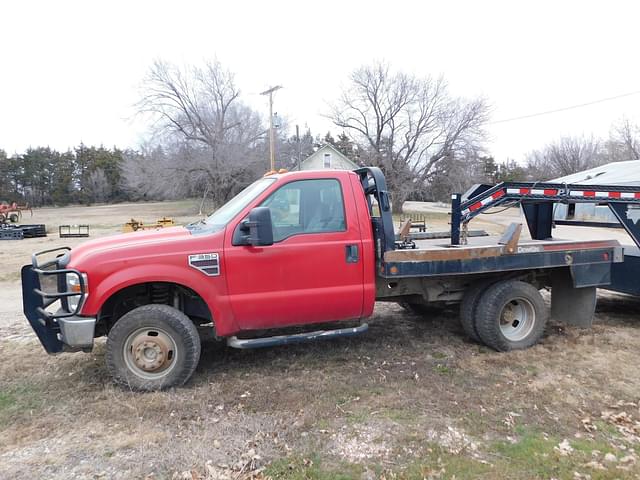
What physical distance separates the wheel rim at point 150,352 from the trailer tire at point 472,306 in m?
3.17

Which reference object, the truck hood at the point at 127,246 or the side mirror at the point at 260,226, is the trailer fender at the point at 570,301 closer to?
the side mirror at the point at 260,226

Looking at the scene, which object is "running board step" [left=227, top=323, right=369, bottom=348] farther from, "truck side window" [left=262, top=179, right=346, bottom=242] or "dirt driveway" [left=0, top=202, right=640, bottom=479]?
"truck side window" [left=262, top=179, right=346, bottom=242]

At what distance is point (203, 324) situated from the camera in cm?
506

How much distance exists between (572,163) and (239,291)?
6170 cm

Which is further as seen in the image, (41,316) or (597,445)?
(41,316)

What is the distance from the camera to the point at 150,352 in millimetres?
4227

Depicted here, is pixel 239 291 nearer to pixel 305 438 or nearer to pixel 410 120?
pixel 305 438

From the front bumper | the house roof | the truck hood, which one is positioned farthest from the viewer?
the house roof

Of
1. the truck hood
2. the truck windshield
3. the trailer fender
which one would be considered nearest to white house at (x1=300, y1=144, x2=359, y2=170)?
the trailer fender

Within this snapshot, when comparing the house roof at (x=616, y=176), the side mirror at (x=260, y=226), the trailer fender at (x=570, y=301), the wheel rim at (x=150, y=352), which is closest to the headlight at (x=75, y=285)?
the wheel rim at (x=150, y=352)

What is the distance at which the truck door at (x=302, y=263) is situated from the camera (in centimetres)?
432

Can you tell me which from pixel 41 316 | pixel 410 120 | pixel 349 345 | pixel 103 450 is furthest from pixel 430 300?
pixel 410 120

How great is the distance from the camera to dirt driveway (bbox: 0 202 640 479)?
10.3ft

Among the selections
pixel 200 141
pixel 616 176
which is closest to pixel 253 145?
pixel 200 141
